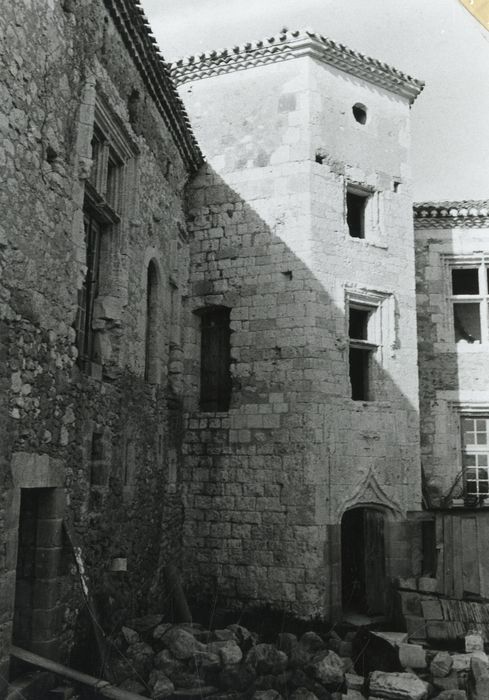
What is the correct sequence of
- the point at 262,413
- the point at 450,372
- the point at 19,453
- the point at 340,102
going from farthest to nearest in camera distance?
the point at 450,372 < the point at 340,102 < the point at 262,413 < the point at 19,453

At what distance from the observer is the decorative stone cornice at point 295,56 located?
37.1 feet

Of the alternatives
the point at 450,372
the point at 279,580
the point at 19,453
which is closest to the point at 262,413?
the point at 279,580

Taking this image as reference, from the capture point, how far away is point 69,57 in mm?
6750

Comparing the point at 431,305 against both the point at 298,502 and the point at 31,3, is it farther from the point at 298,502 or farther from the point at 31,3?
the point at 31,3

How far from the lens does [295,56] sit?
11.4 meters

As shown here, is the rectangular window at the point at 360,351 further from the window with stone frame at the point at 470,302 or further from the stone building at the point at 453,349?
the window with stone frame at the point at 470,302

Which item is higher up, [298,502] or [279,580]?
[298,502]

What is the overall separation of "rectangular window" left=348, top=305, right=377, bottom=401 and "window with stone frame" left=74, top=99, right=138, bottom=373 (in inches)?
179

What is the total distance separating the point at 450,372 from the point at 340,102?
5.41 m

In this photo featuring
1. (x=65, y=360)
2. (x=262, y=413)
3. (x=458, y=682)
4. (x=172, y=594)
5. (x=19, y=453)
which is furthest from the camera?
(x=262, y=413)

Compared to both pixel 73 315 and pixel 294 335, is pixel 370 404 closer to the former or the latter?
pixel 294 335

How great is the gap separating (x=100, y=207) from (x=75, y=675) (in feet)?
16.4

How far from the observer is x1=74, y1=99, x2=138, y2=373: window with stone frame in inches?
299

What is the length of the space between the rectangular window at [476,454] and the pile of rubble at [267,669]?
183 inches
